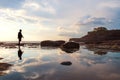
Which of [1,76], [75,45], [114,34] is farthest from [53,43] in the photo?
[114,34]

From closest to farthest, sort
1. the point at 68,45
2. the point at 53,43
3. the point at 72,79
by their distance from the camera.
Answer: the point at 72,79
the point at 68,45
the point at 53,43

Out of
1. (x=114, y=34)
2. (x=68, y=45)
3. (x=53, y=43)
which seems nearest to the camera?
(x=68, y=45)

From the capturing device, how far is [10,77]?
993 cm

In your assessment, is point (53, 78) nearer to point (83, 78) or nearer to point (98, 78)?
point (83, 78)

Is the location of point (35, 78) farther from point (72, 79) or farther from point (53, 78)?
point (72, 79)

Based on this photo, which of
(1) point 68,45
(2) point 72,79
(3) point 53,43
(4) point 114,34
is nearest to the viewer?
(2) point 72,79

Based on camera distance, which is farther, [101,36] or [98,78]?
[101,36]

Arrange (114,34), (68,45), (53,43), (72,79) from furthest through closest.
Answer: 1. (114,34)
2. (53,43)
3. (68,45)
4. (72,79)

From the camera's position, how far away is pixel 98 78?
9836 mm

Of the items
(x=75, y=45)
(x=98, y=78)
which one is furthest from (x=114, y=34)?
(x=98, y=78)

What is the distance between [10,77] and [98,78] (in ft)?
14.4

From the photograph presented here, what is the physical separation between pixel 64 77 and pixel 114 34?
81.4 meters

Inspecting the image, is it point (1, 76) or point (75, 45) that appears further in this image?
point (75, 45)

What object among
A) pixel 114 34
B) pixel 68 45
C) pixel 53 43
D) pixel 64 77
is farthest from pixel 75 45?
pixel 114 34
